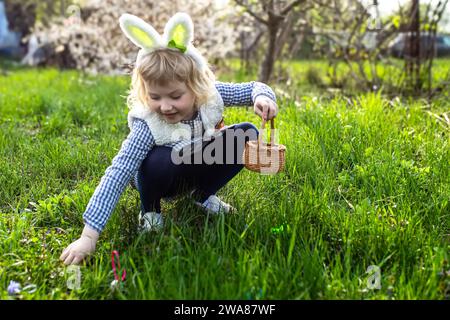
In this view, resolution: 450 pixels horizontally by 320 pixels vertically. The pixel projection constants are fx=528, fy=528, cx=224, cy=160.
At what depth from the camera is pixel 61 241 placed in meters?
2.29

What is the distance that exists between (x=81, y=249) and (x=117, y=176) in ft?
1.08

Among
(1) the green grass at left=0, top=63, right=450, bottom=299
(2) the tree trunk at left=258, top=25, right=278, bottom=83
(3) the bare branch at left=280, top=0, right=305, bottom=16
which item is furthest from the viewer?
(2) the tree trunk at left=258, top=25, right=278, bottom=83

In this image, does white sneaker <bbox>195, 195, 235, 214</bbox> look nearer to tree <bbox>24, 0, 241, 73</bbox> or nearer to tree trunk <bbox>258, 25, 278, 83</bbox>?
tree trunk <bbox>258, 25, 278, 83</bbox>

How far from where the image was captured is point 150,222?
231 centimetres

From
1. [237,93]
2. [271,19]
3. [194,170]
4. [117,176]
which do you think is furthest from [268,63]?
[117,176]

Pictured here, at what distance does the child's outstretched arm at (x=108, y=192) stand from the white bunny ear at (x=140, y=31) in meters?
0.35

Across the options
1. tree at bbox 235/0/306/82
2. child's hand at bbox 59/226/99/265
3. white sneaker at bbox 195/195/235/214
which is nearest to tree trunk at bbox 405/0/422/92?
tree at bbox 235/0/306/82

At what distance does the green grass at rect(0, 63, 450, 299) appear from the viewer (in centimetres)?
181

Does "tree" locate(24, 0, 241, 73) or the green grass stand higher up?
"tree" locate(24, 0, 241, 73)

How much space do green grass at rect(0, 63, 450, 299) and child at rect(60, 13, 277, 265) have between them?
11 cm

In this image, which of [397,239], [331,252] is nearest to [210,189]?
[331,252]

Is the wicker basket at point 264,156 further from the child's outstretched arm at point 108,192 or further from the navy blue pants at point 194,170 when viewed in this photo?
the child's outstretched arm at point 108,192

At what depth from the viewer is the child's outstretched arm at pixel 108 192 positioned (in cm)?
207

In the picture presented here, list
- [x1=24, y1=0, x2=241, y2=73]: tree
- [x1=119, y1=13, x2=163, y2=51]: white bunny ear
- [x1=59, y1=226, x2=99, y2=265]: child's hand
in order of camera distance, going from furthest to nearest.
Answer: [x1=24, y1=0, x2=241, y2=73]: tree, [x1=119, y1=13, x2=163, y2=51]: white bunny ear, [x1=59, y1=226, x2=99, y2=265]: child's hand
